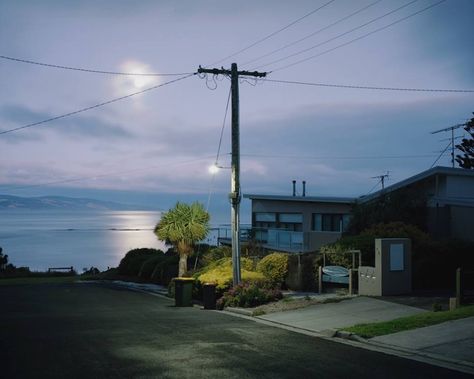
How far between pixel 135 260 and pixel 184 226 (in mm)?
15438

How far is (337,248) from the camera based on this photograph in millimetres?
23000

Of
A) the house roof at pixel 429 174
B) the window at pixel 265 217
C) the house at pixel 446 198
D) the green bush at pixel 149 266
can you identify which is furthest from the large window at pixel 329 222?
the green bush at pixel 149 266

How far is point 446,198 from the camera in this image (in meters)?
29.0

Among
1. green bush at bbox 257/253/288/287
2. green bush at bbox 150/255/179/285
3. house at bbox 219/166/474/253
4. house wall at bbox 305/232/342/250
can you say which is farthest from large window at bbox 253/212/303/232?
green bush at bbox 257/253/288/287

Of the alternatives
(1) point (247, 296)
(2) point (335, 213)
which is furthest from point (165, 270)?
(1) point (247, 296)

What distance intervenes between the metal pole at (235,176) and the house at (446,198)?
1234 centimetres

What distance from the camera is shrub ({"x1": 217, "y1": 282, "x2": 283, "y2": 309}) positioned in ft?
64.7

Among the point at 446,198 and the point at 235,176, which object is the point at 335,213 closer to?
the point at 446,198

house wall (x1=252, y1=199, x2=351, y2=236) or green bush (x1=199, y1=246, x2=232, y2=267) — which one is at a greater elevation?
house wall (x1=252, y1=199, x2=351, y2=236)

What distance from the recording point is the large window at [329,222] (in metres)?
38.8

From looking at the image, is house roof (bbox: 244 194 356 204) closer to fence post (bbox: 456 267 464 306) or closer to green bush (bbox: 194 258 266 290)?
green bush (bbox: 194 258 266 290)

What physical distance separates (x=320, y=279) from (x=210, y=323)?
722 cm

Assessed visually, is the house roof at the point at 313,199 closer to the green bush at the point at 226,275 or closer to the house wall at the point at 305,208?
the house wall at the point at 305,208

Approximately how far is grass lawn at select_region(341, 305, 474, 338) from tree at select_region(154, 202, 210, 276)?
17.6 meters
